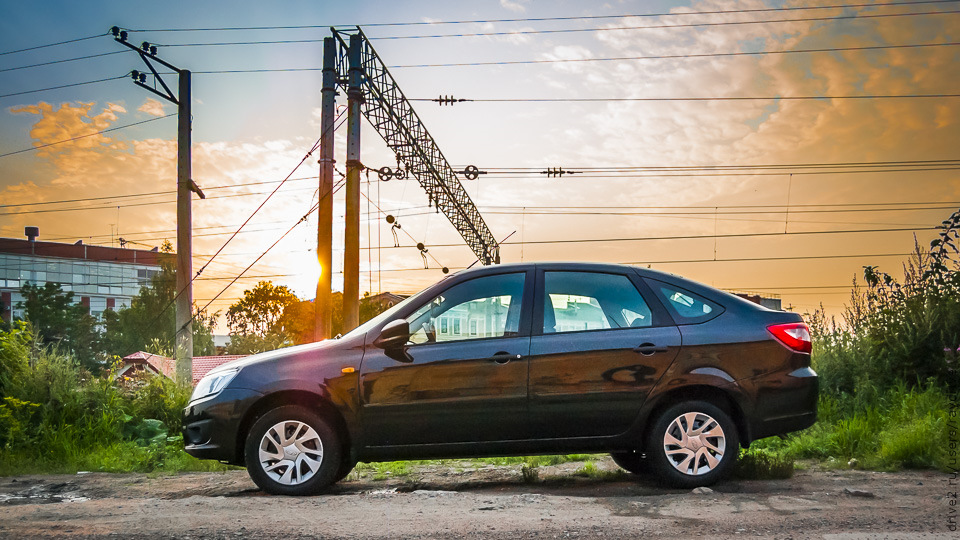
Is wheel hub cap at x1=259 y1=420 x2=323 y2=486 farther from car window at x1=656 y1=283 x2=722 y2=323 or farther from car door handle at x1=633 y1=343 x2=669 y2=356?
car window at x1=656 y1=283 x2=722 y2=323

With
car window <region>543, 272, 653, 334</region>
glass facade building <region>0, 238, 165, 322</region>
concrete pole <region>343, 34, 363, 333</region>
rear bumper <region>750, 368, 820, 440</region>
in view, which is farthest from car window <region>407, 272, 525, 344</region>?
glass facade building <region>0, 238, 165, 322</region>

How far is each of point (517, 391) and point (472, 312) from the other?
71 centimetres

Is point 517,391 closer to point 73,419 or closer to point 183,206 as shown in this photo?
point 73,419

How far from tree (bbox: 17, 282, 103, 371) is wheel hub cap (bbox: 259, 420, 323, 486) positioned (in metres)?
64.7

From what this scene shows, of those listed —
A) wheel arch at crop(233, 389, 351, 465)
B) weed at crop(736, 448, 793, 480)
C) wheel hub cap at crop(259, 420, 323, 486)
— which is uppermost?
wheel arch at crop(233, 389, 351, 465)

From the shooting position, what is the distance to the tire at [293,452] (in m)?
5.96

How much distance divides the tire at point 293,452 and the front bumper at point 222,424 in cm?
17

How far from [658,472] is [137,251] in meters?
104

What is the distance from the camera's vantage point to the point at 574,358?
19.6 feet

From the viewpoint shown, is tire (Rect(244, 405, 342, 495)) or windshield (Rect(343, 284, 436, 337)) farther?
windshield (Rect(343, 284, 436, 337))

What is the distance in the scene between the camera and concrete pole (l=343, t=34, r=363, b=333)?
51.5 ft

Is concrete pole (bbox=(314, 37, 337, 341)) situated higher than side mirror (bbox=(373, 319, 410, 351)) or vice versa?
concrete pole (bbox=(314, 37, 337, 341))

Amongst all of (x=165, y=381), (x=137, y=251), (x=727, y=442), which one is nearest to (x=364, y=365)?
(x=727, y=442)

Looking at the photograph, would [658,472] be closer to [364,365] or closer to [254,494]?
[364,365]
